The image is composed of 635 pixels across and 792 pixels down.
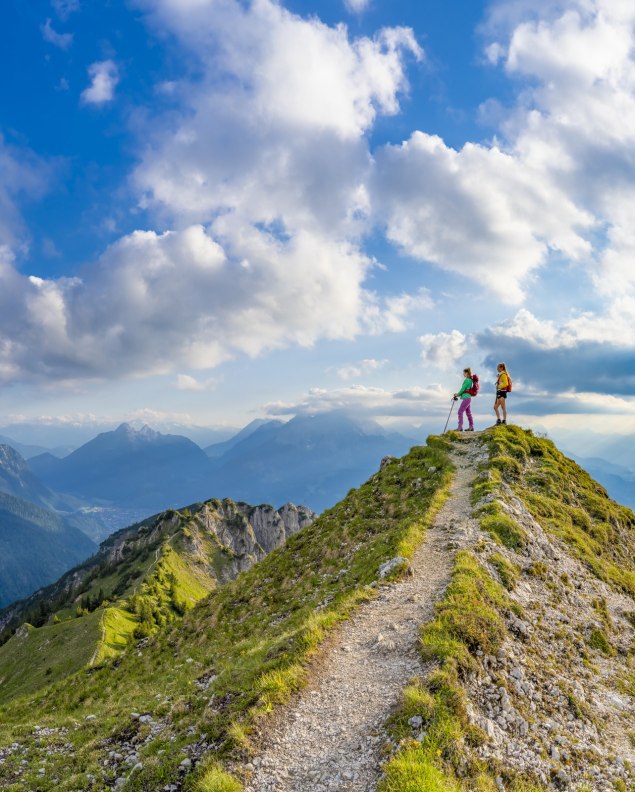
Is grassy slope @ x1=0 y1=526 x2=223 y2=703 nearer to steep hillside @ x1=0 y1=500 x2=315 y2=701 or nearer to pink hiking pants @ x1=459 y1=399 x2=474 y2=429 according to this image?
steep hillside @ x1=0 y1=500 x2=315 y2=701

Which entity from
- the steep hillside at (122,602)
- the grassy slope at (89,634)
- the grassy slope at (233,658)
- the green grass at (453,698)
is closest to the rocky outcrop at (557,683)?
the green grass at (453,698)

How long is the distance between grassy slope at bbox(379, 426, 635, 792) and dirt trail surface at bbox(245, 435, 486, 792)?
687 millimetres

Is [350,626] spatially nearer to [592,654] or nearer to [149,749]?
[149,749]

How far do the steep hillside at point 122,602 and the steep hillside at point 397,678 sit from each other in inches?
1997

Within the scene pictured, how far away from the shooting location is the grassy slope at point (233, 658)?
37.1 ft

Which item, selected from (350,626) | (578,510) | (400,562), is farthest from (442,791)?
(578,510)

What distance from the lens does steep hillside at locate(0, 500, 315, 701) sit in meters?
74.0

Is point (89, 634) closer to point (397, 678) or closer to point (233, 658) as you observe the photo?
→ point (233, 658)

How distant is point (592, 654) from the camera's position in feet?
55.2

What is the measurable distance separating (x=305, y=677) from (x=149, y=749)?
4332 mm

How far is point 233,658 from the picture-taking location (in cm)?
1738

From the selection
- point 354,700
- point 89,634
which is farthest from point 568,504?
point 89,634

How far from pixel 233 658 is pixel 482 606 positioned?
9886 millimetres

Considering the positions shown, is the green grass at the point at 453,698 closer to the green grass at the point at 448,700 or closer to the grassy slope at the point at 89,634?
the green grass at the point at 448,700
